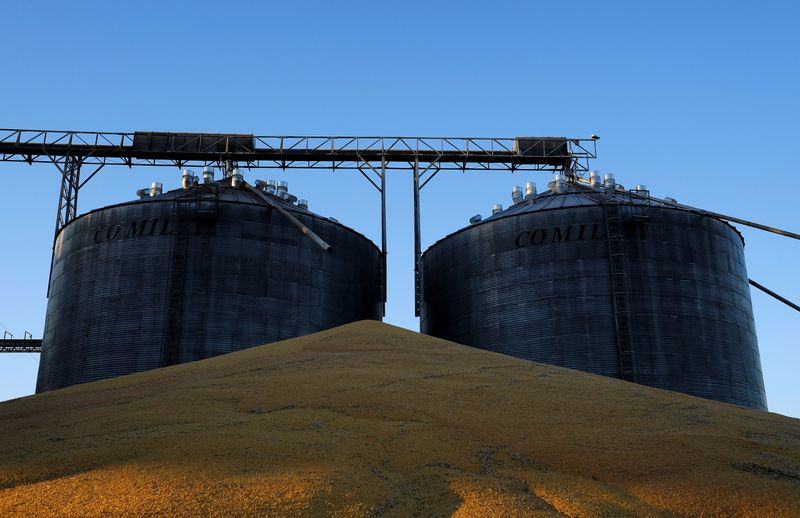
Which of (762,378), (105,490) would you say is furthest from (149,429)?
(762,378)

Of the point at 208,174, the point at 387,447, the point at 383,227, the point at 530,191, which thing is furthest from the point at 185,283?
the point at 387,447

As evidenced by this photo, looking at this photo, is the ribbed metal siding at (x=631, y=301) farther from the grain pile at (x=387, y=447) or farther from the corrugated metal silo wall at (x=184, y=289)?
the grain pile at (x=387, y=447)

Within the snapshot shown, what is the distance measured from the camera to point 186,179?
41.3 metres

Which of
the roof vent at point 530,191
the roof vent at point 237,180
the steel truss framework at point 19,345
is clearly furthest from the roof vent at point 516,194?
the steel truss framework at point 19,345

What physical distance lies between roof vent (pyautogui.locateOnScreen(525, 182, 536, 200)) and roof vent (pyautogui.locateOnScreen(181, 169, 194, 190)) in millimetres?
17584

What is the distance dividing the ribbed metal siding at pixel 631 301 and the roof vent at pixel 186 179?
14722 mm

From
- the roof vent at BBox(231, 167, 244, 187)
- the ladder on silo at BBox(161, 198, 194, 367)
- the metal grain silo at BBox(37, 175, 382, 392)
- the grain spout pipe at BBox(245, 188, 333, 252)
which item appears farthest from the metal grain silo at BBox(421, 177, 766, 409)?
the ladder on silo at BBox(161, 198, 194, 367)

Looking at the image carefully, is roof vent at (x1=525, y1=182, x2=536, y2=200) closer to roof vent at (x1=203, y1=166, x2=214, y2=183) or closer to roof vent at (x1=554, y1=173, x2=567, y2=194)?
roof vent at (x1=554, y1=173, x2=567, y2=194)

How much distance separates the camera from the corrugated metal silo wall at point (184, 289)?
36125 mm

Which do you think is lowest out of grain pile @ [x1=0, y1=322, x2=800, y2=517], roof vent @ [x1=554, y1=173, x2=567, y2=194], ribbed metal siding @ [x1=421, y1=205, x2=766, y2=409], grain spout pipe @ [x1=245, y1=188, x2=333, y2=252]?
grain pile @ [x1=0, y1=322, x2=800, y2=517]

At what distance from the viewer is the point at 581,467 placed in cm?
1480

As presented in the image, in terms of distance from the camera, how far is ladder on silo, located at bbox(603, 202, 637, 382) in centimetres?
3472

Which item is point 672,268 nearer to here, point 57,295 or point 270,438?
point 270,438

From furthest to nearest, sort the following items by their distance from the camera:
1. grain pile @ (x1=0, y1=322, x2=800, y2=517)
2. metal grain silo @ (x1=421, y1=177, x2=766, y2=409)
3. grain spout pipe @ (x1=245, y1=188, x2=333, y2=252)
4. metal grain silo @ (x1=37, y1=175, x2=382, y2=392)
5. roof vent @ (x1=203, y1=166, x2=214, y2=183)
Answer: roof vent @ (x1=203, y1=166, x2=214, y2=183)
grain spout pipe @ (x1=245, y1=188, x2=333, y2=252)
metal grain silo @ (x1=37, y1=175, x2=382, y2=392)
metal grain silo @ (x1=421, y1=177, x2=766, y2=409)
grain pile @ (x1=0, y1=322, x2=800, y2=517)
